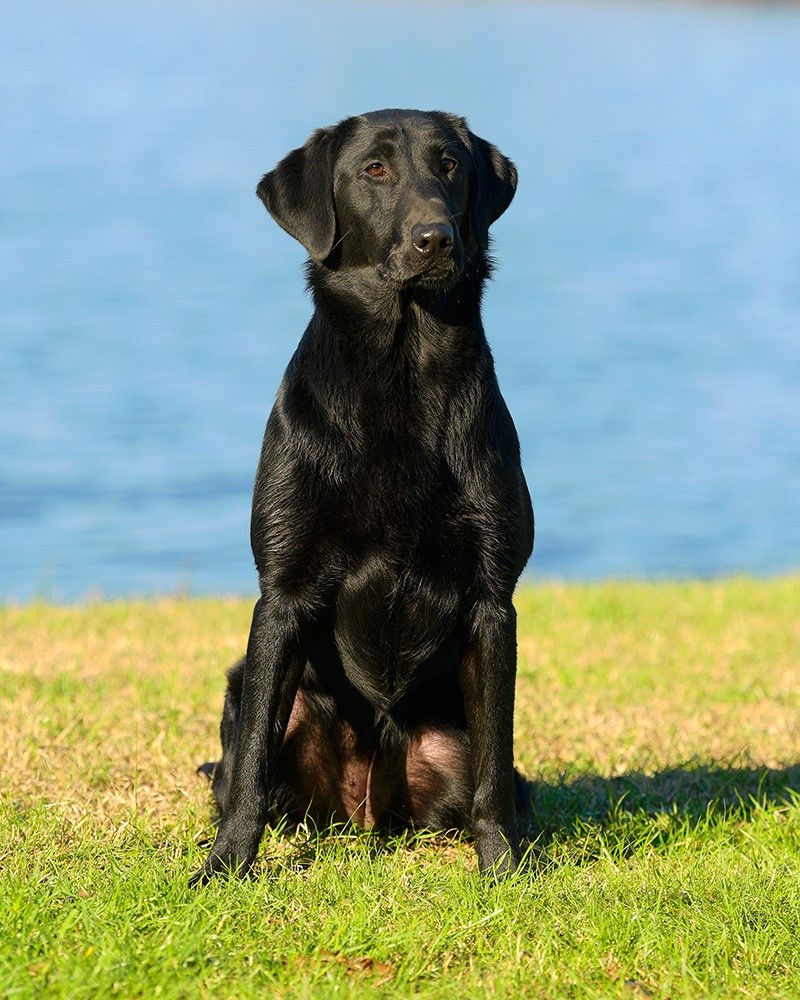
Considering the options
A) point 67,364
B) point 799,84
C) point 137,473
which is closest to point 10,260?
point 67,364

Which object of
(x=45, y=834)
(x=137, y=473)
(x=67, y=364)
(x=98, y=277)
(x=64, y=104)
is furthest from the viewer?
(x=64, y=104)

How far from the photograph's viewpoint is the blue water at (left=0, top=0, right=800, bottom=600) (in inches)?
555

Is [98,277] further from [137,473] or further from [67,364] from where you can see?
[137,473]

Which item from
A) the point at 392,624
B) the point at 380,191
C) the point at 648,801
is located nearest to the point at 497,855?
the point at 392,624

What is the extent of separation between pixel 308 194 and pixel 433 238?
1.57 feet

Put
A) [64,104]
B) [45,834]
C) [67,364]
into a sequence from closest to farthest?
[45,834] → [67,364] → [64,104]

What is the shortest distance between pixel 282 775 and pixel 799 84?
137 feet

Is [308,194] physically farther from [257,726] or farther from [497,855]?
[497,855]

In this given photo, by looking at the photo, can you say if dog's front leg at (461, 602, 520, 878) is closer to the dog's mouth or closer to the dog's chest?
the dog's chest

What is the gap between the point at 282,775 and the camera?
407 cm

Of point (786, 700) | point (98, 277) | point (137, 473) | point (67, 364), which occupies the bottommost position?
point (786, 700)

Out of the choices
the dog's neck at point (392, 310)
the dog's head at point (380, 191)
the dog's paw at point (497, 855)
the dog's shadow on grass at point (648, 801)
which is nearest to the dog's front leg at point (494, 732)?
the dog's paw at point (497, 855)

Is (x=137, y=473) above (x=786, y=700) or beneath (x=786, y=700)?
above

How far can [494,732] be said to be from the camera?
3.77 m
